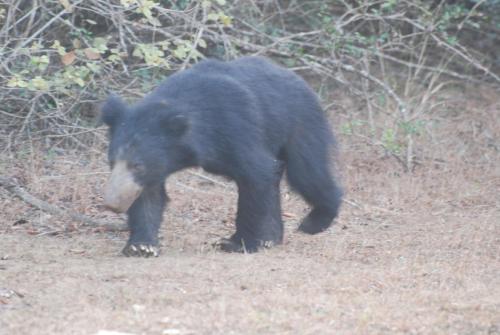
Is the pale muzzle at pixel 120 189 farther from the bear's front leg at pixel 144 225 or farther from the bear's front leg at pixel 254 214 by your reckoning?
the bear's front leg at pixel 254 214

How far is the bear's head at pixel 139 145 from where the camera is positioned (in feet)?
18.1

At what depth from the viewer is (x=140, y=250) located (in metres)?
5.85

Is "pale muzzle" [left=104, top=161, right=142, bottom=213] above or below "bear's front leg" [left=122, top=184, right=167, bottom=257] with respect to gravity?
above

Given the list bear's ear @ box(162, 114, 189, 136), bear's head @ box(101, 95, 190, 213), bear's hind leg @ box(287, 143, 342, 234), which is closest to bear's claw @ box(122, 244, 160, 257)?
bear's head @ box(101, 95, 190, 213)

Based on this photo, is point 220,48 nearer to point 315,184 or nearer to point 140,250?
point 315,184

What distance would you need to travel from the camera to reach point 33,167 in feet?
24.7

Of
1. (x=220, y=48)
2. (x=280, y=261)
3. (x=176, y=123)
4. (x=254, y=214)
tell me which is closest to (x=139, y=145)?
(x=176, y=123)

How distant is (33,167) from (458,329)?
422 cm

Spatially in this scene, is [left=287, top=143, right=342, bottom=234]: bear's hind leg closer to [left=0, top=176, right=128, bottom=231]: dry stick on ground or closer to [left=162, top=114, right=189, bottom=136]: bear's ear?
[left=162, top=114, right=189, bottom=136]: bear's ear

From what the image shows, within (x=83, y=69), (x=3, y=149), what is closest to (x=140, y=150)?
(x=83, y=69)

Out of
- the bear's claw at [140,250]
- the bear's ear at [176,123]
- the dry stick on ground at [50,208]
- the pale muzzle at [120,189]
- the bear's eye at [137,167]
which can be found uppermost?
the bear's ear at [176,123]

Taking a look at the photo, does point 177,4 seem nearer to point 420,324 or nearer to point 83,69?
point 83,69

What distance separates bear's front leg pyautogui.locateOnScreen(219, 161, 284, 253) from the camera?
235 inches

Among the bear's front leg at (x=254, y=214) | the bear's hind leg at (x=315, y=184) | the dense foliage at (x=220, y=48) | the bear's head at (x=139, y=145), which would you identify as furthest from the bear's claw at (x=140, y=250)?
the dense foliage at (x=220, y=48)
